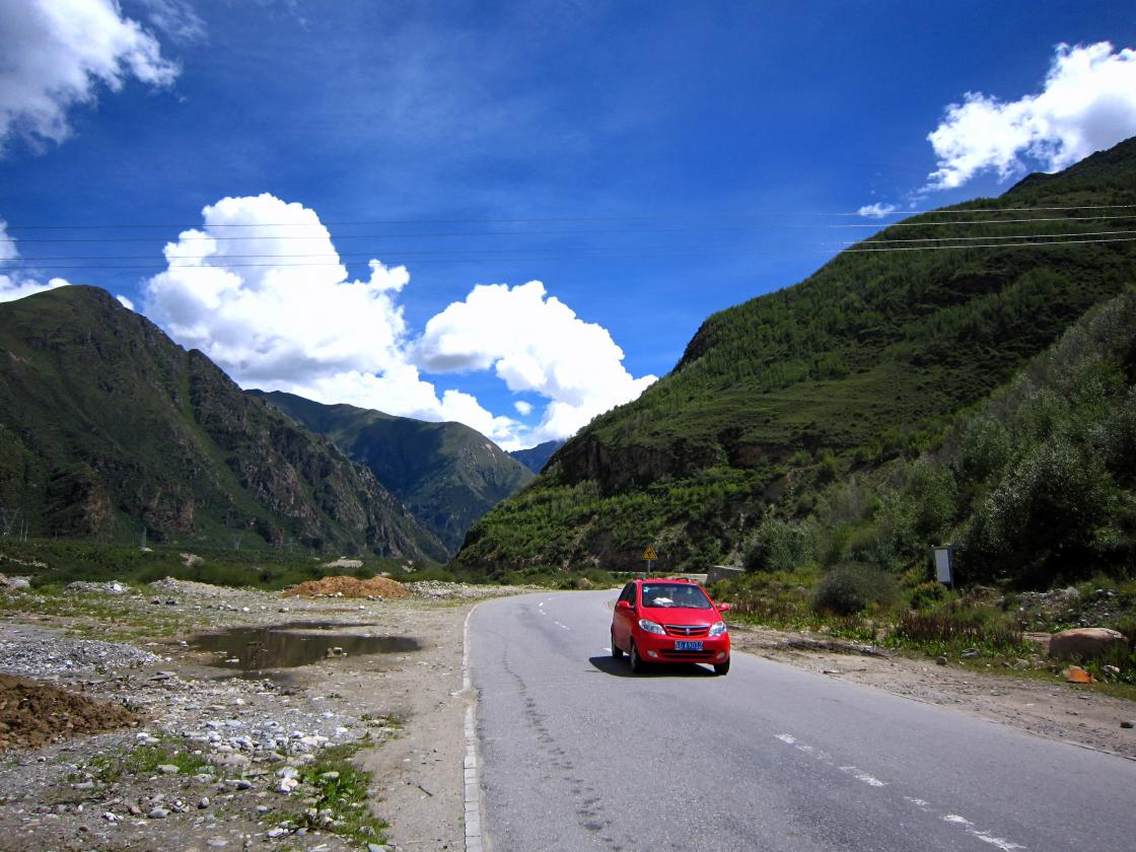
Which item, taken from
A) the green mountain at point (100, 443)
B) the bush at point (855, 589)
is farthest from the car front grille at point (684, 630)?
the green mountain at point (100, 443)

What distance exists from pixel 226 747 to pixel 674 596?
8.06m

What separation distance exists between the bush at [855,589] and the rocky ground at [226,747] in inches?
439

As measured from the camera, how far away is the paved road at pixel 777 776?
512 centimetres

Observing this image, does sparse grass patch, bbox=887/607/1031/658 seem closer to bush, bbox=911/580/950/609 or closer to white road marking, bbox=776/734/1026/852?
bush, bbox=911/580/950/609

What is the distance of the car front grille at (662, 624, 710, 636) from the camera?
12484mm

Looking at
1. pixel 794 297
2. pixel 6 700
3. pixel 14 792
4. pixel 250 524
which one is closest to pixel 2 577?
pixel 6 700

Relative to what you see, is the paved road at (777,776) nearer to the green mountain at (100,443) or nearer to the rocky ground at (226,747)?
the rocky ground at (226,747)

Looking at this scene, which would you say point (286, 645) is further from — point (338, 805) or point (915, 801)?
point (915, 801)

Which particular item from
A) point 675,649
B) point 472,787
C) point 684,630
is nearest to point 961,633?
point 684,630

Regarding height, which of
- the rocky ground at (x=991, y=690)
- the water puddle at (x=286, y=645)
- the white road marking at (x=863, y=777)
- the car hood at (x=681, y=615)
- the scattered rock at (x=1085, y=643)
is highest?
the car hood at (x=681, y=615)

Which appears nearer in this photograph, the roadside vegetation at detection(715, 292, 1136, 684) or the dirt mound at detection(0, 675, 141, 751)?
the dirt mound at detection(0, 675, 141, 751)

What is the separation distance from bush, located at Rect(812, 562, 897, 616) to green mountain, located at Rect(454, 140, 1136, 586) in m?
28.7

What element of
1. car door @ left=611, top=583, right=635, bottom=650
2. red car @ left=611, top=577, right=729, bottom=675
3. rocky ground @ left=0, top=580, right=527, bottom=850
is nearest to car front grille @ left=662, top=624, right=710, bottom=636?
red car @ left=611, top=577, right=729, bottom=675

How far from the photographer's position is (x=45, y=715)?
8125mm
